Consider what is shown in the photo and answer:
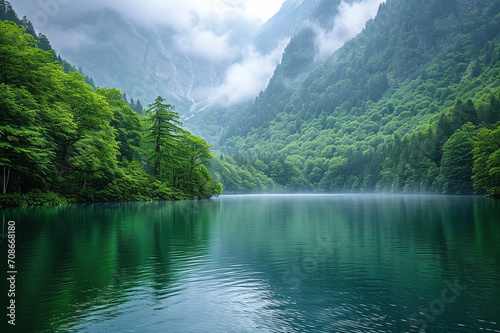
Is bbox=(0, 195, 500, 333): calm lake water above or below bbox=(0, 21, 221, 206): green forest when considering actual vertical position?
below

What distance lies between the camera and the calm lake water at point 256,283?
9242 mm

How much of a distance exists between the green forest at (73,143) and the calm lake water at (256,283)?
2394cm

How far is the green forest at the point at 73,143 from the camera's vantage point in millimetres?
42062

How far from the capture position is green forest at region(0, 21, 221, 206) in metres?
42.1

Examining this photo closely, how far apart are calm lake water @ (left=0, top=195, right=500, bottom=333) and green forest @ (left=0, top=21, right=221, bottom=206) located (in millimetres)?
23941

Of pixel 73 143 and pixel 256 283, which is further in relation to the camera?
pixel 73 143

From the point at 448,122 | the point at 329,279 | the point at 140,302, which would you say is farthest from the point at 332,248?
the point at 448,122

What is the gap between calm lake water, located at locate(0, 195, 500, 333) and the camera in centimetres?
924

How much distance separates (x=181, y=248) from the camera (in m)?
19.7

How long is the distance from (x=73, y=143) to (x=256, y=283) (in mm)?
48934

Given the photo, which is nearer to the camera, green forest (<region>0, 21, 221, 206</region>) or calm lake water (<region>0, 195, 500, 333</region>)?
calm lake water (<region>0, 195, 500, 333</region>)

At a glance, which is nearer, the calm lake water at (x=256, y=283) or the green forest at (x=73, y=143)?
the calm lake water at (x=256, y=283)

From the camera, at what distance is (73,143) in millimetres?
54594

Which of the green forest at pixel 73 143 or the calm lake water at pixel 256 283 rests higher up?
the green forest at pixel 73 143
